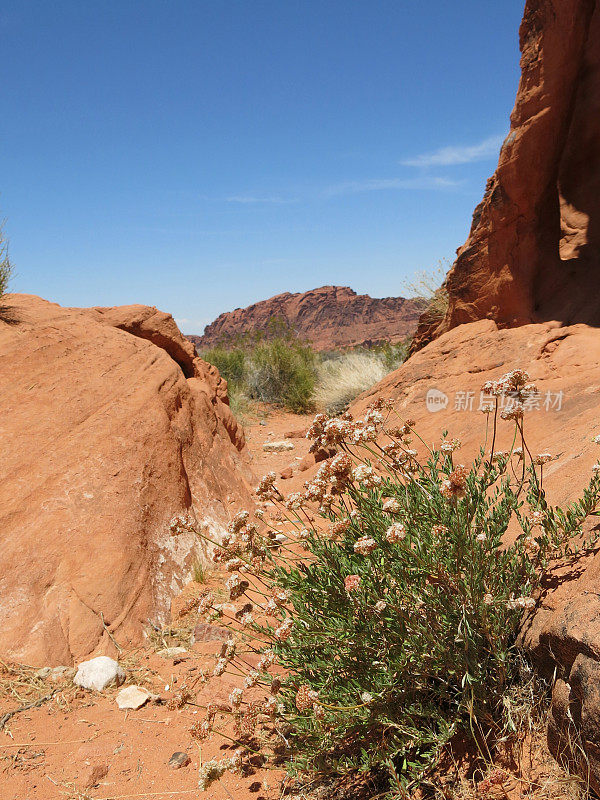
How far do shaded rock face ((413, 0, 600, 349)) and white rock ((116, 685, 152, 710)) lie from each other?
543cm

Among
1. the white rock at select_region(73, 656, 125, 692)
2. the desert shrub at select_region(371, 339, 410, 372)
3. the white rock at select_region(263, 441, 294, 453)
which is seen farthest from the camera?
the desert shrub at select_region(371, 339, 410, 372)

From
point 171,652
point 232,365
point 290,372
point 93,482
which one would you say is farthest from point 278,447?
point 232,365

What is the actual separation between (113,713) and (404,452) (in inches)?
84.3

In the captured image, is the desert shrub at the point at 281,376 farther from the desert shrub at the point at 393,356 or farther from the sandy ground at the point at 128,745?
the sandy ground at the point at 128,745

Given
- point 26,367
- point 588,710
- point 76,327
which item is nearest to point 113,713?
point 588,710

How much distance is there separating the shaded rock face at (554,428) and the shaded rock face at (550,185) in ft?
1.40

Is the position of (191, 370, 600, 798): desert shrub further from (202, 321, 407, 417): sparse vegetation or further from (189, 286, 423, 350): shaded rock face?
(189, 286, 423, 350): shaded rock face

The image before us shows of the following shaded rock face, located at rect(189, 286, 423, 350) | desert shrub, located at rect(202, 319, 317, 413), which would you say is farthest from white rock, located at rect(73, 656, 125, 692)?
shaded rock face, located at rect(189, 286, 423, 350)

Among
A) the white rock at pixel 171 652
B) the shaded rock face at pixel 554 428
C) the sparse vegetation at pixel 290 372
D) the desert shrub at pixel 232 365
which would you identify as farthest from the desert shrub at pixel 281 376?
the white rock at pixel 171 652

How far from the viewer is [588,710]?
1.73 m

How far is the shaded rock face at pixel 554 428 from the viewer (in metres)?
1.84

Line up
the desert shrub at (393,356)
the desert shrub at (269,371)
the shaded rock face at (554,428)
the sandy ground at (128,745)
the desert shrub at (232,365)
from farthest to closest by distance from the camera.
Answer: the desert shrub at (232,365) → the desert shrub at (269,371) → the desert shrub at (393,356) → the sandy ground at (128,745) → the shaded rock face at (554,428)

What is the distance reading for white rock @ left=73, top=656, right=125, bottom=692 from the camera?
3181 millimetres

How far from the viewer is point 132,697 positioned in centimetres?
310
